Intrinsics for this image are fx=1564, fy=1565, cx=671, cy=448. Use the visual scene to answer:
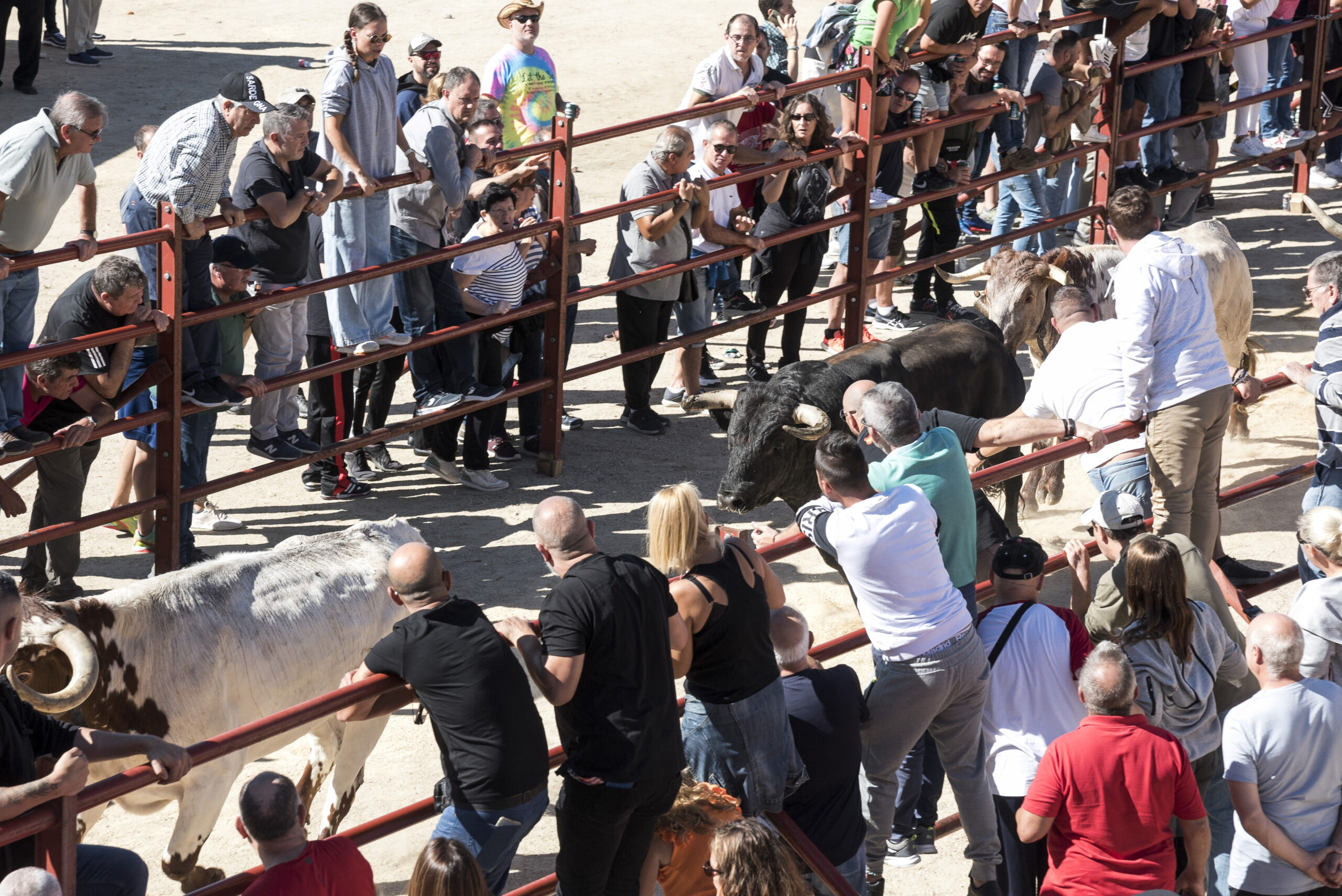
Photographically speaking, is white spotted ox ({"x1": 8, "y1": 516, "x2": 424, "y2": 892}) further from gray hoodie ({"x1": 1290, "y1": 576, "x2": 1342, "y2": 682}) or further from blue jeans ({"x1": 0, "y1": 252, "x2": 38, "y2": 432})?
gray hoodie ({"x1": 1290, "y1": 576, "x2": 1342, "y2": 682})

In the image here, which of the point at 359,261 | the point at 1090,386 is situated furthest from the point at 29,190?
the point at 1090,386

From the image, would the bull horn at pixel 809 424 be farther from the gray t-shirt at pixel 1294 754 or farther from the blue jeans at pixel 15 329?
the blue jeans at pixel 15 329

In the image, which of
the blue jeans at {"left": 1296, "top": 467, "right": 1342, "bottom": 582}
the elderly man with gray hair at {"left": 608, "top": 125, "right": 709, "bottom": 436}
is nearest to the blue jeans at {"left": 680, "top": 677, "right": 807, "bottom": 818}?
the blue jeans at {"left": 1296, "top": 467, "right": 1342, "bottom": 582}

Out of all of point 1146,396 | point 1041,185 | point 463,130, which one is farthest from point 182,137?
point 1041,185

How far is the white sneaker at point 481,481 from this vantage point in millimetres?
9484

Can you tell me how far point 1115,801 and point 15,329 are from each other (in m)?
6.06

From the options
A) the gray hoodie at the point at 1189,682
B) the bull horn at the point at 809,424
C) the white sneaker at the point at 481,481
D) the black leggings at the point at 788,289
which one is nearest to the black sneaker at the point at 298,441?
the white sneaker at the point at 481,481

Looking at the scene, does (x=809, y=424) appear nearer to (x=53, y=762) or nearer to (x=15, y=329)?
(x=15, y=329)

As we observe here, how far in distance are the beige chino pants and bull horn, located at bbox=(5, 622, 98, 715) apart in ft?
14.8

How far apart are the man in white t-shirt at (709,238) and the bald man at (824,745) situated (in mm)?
4818

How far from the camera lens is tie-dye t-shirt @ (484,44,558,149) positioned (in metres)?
11.1

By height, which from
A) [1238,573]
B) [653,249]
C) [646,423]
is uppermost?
[653,249]

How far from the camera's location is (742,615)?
16.3ft

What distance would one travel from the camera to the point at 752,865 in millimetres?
4293
